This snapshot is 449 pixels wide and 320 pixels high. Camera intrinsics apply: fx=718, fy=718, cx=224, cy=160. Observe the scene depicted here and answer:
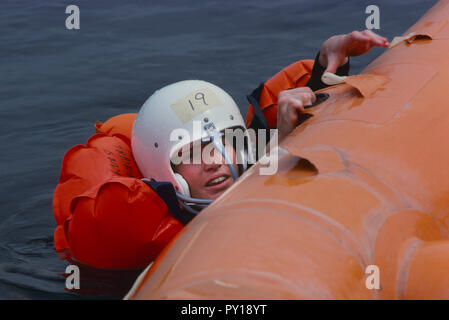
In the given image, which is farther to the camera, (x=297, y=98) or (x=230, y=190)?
(x=297, y=98)

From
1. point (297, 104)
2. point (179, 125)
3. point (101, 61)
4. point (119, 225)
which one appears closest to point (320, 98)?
point (297, 104)

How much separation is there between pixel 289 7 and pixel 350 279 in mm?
5802

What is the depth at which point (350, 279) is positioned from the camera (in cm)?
162

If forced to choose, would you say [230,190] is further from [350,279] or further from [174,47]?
[174,47]

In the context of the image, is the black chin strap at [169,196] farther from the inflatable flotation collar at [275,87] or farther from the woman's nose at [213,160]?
the inflatable flotation collar at [275,87]

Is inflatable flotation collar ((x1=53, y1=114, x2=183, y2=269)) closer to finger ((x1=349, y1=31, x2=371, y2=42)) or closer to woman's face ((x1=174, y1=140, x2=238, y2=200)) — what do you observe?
woman's face ((x1=174, y1=140, x2=238, y2=200))

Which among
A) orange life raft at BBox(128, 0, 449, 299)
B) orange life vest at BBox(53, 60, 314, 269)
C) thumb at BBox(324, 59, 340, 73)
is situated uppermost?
thumb at BBox(324, 59, 340, 73)

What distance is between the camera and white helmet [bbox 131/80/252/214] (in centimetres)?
287

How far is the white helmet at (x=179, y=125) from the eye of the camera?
9.43 feet

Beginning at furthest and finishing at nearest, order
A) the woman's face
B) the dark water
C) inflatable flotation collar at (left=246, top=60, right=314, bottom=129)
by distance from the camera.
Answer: the dark water < inflatable flotation collar at (left=246, top=60, right=314, bottom=129) < the woman's face

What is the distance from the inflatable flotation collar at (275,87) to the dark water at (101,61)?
3.88 ft

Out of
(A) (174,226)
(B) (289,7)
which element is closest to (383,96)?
(A) (174,226)

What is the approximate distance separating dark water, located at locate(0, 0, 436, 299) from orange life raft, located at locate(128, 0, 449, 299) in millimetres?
1596

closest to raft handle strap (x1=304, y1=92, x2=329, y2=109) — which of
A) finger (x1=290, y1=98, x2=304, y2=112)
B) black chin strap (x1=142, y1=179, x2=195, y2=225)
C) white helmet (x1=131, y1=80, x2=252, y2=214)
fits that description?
finger (x1=290, y1=98, x2=304, y2=112)
